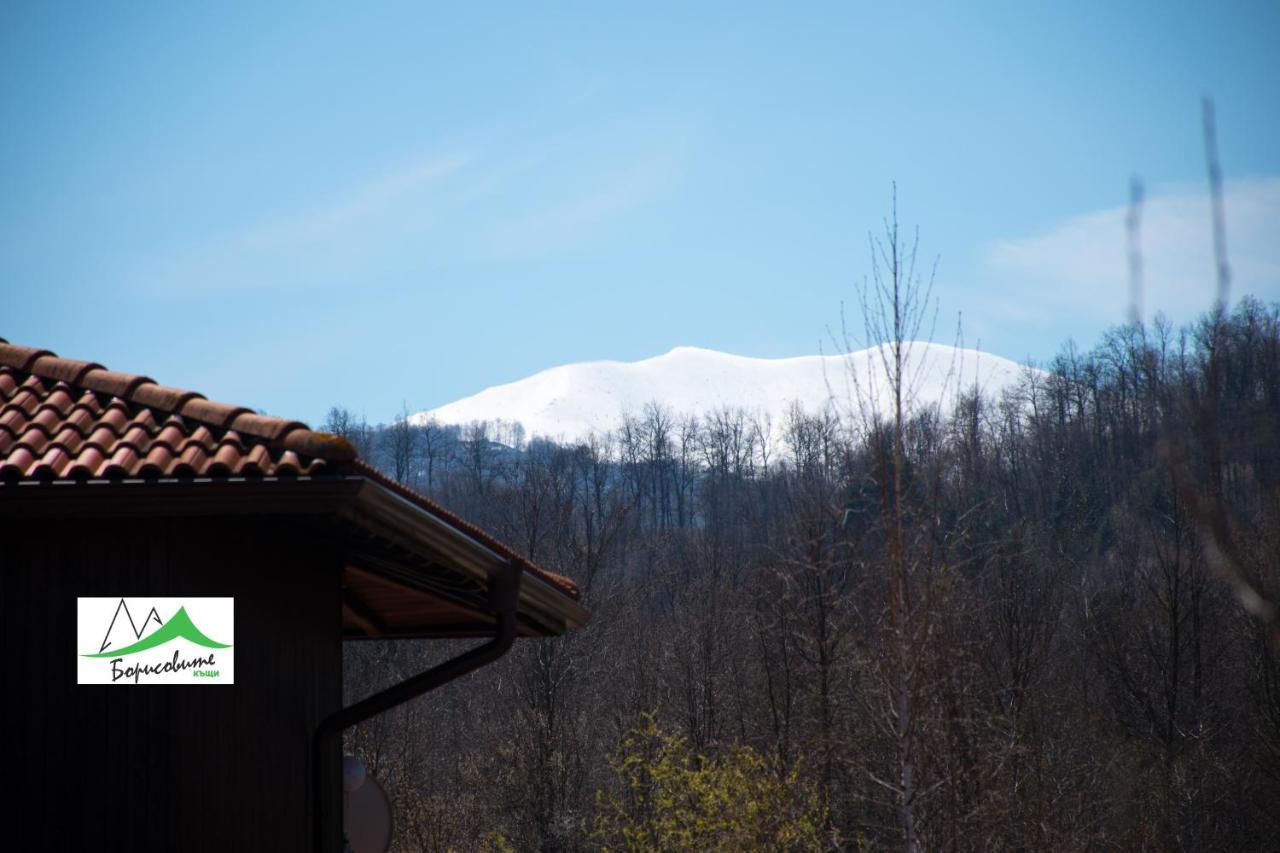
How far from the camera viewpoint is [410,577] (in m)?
5.82

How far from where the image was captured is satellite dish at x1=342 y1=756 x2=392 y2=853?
5.89 m

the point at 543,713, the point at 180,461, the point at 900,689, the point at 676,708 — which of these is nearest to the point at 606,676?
the point at 676,708

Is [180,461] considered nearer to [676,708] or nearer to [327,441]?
[327,441]

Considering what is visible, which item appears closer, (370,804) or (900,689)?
(370,804)

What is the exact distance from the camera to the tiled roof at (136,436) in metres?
4.12

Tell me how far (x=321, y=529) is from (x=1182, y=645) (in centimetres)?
2866

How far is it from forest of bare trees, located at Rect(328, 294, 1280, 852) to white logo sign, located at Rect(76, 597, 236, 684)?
27.5 ft

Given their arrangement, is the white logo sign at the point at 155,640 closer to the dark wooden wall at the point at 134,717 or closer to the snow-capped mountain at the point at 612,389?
the dark wooden wall at the point at 134,717

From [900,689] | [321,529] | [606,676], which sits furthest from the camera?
[606,676]

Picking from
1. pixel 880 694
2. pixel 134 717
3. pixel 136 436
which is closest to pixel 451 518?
pixel 136 436

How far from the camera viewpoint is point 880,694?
53.3 ft

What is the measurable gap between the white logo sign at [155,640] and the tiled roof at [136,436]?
56 centimetres

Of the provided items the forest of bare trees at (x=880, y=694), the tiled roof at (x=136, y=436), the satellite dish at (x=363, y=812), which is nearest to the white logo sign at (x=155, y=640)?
the tiled roof at (x=136, y=436)

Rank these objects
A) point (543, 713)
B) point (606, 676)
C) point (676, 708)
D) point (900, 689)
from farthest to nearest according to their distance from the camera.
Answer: point (606, 676) → point (676, 708) → point (543, 713) → point (900, 689)
